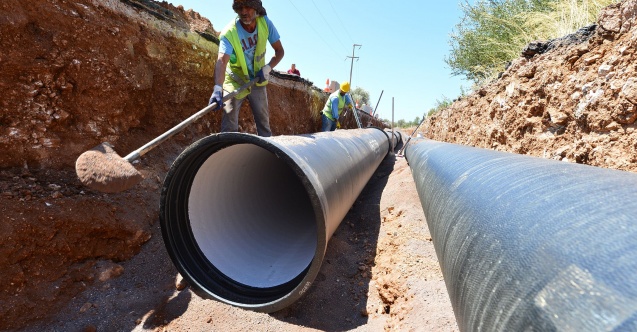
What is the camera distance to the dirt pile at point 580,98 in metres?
2.38

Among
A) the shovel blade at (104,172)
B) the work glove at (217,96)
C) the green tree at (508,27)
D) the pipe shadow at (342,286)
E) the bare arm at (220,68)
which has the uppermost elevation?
the green tree at (508,27)

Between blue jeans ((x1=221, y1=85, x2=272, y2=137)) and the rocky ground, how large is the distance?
785mm

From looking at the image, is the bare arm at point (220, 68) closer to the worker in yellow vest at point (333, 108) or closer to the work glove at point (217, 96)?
the work glove at point (217, 96)

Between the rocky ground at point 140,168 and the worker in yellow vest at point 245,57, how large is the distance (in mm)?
920

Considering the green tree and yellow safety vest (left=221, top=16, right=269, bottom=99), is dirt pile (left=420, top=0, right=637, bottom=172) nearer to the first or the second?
the green tree

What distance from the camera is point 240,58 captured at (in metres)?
3.92

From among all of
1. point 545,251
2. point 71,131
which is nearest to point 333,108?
point 71,131

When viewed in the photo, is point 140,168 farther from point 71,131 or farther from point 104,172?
point 104,172

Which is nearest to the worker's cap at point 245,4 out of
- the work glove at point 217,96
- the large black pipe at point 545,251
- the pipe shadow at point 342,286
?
the work glove at point 217,96

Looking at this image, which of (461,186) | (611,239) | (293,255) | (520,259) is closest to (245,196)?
(293,255)

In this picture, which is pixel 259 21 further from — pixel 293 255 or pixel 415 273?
pixel 415 273

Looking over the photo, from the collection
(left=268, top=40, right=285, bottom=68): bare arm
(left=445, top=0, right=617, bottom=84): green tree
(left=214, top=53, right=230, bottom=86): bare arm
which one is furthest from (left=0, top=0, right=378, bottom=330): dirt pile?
(left=445, top=0, right=617, bottom=84): green tree

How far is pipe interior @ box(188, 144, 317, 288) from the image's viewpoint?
8.55 ft

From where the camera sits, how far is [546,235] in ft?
3.08
